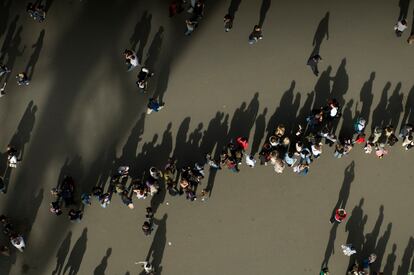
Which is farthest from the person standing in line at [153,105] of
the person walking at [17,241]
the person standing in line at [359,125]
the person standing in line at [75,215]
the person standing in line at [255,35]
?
the person standing in line at [359,125]

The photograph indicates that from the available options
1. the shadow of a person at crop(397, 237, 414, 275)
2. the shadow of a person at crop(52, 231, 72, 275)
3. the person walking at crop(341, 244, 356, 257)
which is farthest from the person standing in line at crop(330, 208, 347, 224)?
the shadow of a person at crop(52, 231, 72, 275)

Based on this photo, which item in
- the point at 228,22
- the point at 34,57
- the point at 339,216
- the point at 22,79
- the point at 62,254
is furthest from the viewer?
the point at 34,57

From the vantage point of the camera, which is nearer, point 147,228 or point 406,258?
point 147,228

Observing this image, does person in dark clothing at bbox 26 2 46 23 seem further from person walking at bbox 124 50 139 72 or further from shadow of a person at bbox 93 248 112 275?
shadow of a person at bbox 93 248 112 275

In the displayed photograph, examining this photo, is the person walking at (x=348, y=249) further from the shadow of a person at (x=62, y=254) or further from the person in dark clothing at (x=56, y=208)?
the person in dark clothing at (x=56, y=208)

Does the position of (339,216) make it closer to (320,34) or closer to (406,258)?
(406,258)

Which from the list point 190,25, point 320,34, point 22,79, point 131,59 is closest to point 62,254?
point 22,79
